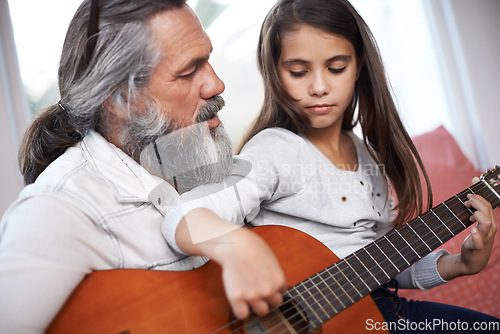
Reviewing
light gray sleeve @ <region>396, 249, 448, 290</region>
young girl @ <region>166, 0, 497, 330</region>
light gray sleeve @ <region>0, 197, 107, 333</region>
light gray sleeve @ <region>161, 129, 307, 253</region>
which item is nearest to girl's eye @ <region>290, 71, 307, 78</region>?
young girl @ <region>166, 0, 497, 330</region>

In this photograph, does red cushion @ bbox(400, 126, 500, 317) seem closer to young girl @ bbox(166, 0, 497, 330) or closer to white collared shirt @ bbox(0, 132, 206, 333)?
young girl @ bbox(166, 0, 497, 330)

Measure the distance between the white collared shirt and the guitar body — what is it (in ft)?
0.07

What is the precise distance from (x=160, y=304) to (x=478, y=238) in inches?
21.6

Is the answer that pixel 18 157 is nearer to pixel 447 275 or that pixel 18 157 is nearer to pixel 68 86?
pixel 68 86

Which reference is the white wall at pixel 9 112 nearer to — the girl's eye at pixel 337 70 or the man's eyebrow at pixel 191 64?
the man's eyebrow at pixel 191 64

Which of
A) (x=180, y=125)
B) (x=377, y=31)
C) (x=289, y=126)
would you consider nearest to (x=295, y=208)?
(x=289, y=126)

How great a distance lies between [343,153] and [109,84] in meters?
0.49

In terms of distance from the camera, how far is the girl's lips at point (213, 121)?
53 centimetres

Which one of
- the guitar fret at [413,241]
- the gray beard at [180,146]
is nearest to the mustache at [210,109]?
the gray beard at [180,146]

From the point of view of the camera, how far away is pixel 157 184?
0.54m

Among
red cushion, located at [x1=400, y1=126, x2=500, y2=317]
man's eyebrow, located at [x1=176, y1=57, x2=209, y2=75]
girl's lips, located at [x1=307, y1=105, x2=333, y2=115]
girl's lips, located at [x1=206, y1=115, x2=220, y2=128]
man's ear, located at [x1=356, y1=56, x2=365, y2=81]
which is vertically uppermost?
man's eyebrow, located at [x1=176, y1=57, x2=209, y2=75]

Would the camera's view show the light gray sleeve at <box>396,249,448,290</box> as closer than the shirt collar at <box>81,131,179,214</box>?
No

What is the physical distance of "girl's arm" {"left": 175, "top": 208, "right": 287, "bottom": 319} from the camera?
403 millimetres

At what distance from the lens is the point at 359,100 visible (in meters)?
0.74
